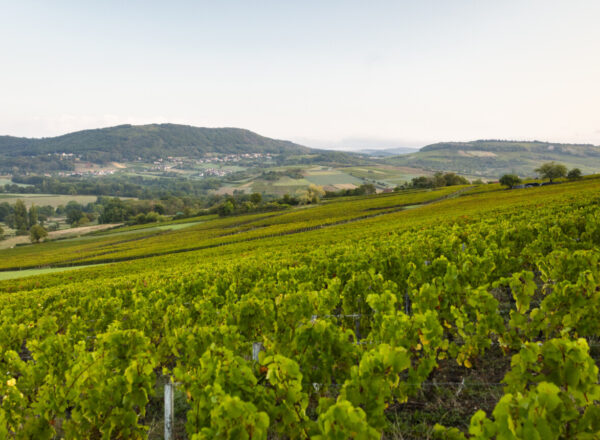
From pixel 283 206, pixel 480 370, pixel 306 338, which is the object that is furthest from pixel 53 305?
pixel 283 206

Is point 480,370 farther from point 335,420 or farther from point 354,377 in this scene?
point 335,420

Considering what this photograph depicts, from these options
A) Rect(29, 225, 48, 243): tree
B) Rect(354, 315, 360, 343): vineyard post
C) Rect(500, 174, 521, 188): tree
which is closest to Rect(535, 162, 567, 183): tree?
Rect(500, 174, 521, 188): tree

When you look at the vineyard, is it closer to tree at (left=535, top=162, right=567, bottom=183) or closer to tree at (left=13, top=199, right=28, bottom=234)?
tree at (left=535, top=162, right=567, bottom=183)

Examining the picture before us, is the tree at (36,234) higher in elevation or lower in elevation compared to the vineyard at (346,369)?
lower

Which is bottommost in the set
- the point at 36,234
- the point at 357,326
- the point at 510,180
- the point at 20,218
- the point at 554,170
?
the point at 20,218

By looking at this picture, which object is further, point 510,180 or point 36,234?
point 36,234

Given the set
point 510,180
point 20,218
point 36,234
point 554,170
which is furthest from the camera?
point 20,218

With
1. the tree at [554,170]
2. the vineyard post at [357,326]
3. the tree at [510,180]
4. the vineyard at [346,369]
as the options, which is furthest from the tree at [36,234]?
the tree at [554,170]

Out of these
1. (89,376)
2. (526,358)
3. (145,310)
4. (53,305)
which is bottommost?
(53,305)

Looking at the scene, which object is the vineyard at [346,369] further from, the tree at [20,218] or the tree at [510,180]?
the tree at [20,218]

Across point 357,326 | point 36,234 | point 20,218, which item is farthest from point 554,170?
point 20,218

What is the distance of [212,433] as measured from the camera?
3320 mm

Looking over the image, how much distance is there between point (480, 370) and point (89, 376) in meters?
6.88

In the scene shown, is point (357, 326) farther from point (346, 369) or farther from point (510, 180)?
point (510, 180)
